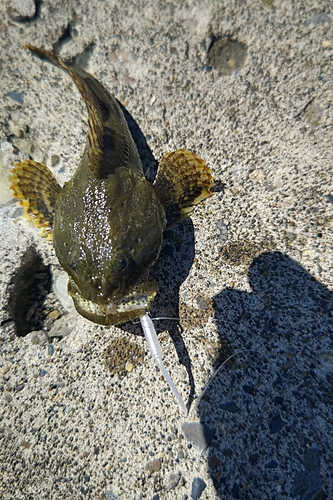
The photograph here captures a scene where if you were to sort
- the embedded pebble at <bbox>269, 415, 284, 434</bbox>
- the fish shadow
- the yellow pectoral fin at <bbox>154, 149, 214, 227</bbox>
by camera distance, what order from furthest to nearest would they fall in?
1. the yellow pectoral fin at <bbox>154, 149, 214, 227</bbox>
2. the embedded pebble at <bbox>269, 415, 284, 434</bbox>
3. the fish shadow

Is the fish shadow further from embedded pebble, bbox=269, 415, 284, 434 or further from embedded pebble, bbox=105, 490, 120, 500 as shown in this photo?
embedded pebble, bbox=105, 490, 120, 500

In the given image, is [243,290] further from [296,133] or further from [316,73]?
[316,73]

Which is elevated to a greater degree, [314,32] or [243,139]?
[314,32]

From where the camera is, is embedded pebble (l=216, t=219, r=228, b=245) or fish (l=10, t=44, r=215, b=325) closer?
fish (l=10, t=44, r=215, b=325)

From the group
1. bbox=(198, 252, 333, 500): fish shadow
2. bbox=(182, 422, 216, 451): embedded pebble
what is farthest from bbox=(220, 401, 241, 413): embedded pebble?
bbox=(182, 422, 216, 451): embedded pebble

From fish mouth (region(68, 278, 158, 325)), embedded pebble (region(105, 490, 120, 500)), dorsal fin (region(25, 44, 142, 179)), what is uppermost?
dorsal fin (region(25, 44, 142, 179))

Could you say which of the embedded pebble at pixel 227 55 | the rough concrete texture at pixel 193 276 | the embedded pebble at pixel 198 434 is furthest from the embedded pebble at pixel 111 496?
the embedded pebble at pixel 227 55

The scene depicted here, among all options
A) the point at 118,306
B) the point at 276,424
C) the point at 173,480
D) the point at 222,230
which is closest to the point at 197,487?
the point at 173,480

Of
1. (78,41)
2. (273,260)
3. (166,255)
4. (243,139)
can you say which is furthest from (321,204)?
(78,41)
